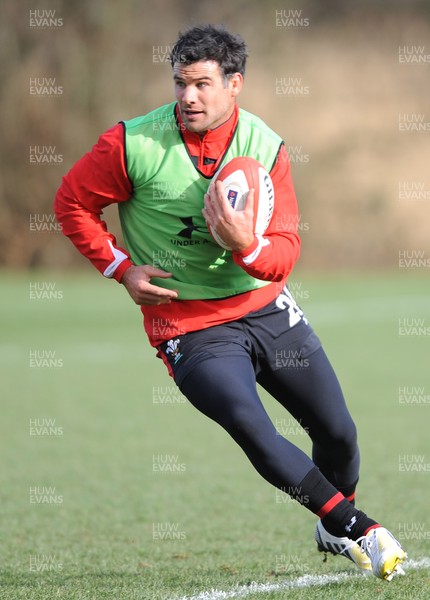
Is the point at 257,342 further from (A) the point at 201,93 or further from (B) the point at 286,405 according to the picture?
(A) the point at 201,93

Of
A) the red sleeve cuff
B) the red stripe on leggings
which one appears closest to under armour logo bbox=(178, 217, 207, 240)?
the red sleeve cuff

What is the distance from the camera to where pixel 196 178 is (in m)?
4.43

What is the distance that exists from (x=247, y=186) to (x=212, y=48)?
23.9 inches

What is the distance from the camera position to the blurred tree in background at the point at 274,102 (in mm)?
22891

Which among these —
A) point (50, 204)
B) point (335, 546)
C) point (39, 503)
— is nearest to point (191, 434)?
point (39, 503)

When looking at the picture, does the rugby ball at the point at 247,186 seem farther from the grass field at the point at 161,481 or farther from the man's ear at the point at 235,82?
the grass field at the point at 161,481

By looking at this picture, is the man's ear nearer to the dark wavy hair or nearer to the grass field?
the dark wavy hair

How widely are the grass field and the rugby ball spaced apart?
155 cm

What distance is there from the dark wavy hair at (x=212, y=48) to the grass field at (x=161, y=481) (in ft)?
7.31

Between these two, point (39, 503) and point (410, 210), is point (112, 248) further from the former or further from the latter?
point (410, 210)

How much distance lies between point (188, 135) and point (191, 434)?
185 inches

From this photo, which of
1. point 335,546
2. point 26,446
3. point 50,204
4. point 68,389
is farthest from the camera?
point 50,204

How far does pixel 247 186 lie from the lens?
166 inches

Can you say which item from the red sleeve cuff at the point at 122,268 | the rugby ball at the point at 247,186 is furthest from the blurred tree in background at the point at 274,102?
the rugby ball at the point at 247,186
